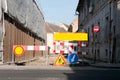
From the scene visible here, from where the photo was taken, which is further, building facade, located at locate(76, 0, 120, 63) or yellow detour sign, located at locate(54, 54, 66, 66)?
building facade, located at locate(76, 0, 120, 63)

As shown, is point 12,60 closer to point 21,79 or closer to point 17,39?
point 17,39

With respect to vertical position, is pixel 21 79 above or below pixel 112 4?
below

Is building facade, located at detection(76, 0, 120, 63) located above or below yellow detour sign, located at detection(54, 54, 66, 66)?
above

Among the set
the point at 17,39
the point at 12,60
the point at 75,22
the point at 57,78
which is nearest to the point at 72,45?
the point at 12,60

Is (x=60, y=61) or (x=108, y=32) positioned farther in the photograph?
(x=108, y=32)

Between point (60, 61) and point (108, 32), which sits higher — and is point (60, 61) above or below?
below

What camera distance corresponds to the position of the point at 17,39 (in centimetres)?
2964

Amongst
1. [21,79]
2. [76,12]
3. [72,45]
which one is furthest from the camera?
[76,12]

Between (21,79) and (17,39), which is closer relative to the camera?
(21,79)

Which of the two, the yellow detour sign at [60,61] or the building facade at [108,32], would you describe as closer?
the yellow detour sign at [60,61]

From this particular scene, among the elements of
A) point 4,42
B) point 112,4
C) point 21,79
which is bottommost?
point 21,79

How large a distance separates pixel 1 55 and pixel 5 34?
1696 millimetres

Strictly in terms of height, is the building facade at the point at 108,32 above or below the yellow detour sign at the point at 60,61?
above

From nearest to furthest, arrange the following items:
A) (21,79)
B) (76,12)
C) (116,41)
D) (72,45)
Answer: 1. (21,79)
2. (72,45)
3. (116,41)
4. (76,12)
